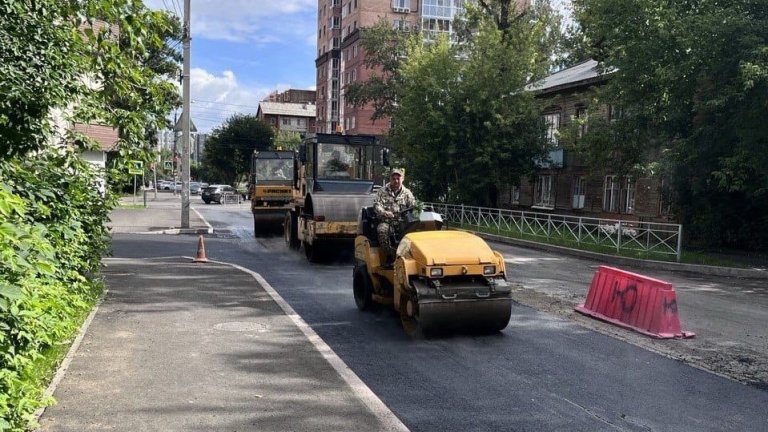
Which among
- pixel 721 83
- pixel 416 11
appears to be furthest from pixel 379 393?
pixel 416 11

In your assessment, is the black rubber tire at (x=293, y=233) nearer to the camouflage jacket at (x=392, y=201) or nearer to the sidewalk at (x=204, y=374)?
the sidewalk at (x=204, y=374)

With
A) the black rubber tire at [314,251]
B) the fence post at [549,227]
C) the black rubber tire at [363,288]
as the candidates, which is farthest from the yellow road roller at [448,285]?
the fence post at [549,227]

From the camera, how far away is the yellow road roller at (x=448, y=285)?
742 centimetres

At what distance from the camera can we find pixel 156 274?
12578 mm

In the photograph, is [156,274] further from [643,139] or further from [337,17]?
[337,17]

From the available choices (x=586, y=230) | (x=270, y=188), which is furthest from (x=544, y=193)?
(x=270, y=188)

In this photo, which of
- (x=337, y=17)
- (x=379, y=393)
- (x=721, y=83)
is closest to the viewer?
(x=379, y=393)

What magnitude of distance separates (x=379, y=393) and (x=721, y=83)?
1609cm

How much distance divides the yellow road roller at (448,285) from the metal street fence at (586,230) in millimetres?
12444

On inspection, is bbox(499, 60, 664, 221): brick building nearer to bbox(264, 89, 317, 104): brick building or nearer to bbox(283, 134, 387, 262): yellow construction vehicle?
bbox(283, 134, 387, 262): yellow construction vehicle

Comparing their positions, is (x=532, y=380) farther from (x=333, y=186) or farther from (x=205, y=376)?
(x=333, y=186)

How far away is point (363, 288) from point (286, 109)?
12601cm

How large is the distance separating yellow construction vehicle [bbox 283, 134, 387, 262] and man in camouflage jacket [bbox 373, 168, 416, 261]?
5868 millimetres

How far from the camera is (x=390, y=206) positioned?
909 centimetres
